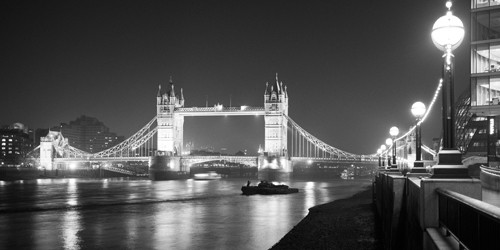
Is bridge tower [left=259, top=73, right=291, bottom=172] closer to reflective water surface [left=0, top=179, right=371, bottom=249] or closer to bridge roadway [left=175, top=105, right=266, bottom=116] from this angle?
bridge roadway [left=175, top=105, right=266, bottom=116]

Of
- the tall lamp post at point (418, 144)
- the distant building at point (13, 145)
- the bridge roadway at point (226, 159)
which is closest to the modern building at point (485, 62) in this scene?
the tall lamp post at point (418, 144)

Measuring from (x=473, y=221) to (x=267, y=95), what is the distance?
124131 mm

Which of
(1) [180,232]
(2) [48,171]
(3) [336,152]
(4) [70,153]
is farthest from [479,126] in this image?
(4) [70,153]

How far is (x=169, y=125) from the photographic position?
133 m

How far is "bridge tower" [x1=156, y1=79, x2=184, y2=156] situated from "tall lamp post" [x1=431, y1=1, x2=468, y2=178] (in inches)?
4741

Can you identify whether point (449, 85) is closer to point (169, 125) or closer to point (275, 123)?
point (275, 123)

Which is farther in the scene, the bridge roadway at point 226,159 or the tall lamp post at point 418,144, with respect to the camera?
the bridge roadway at point 226,159

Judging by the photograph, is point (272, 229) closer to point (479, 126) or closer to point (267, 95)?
point (479, 126)

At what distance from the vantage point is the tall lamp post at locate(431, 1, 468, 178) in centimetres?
768

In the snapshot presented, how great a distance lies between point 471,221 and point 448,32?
152 inches

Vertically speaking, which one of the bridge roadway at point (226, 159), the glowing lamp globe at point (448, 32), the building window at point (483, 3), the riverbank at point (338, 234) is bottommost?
the riverbank at point (338, 234)

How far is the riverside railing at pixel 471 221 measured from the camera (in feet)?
13.6

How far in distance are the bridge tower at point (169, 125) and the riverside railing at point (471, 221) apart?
122384 millimetres

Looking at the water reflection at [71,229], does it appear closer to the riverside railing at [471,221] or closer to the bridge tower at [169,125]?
the riverside railing at [471,221]
